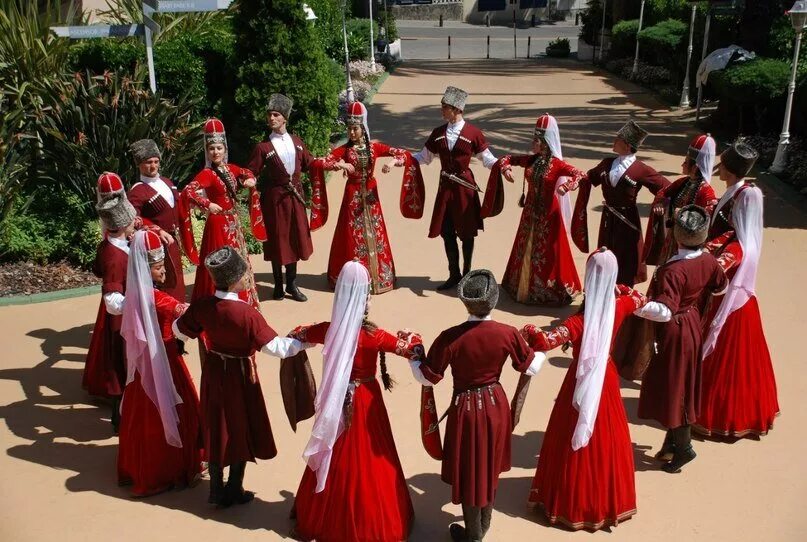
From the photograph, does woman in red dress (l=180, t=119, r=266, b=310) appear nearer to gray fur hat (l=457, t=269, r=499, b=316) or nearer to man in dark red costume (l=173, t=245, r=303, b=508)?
man in dark red costume (l=173, t=245, r=303, b=508)

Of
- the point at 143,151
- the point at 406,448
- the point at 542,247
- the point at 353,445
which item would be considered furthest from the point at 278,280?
the point at 353,445

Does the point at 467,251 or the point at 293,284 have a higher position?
the point at 467,251

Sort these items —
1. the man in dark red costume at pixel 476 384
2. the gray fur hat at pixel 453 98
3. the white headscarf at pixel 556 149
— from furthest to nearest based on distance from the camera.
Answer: the gray fur hat at pixel 453 98 < the white headscarf at pixel 556 149 < the man in dark red costume at pixel 476 384

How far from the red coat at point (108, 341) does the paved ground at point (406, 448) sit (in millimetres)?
323

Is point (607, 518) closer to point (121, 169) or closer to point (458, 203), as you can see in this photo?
point (458, 203)

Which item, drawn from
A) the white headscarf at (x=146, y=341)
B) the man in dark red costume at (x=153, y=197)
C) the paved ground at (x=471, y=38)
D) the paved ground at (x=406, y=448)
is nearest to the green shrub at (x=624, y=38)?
the paved ground at (x=471, y=38)

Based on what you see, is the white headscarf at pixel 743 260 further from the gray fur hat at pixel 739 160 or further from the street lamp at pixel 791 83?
the street lamp at pixel 791 83

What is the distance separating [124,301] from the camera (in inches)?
221

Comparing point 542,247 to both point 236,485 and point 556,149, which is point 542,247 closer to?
point 556,149

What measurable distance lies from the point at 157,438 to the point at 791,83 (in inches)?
428

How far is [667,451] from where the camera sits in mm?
6047

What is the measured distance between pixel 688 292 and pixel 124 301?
3.56 m

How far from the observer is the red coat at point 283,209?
8.52 m

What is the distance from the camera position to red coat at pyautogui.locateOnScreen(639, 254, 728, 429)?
5.61m
